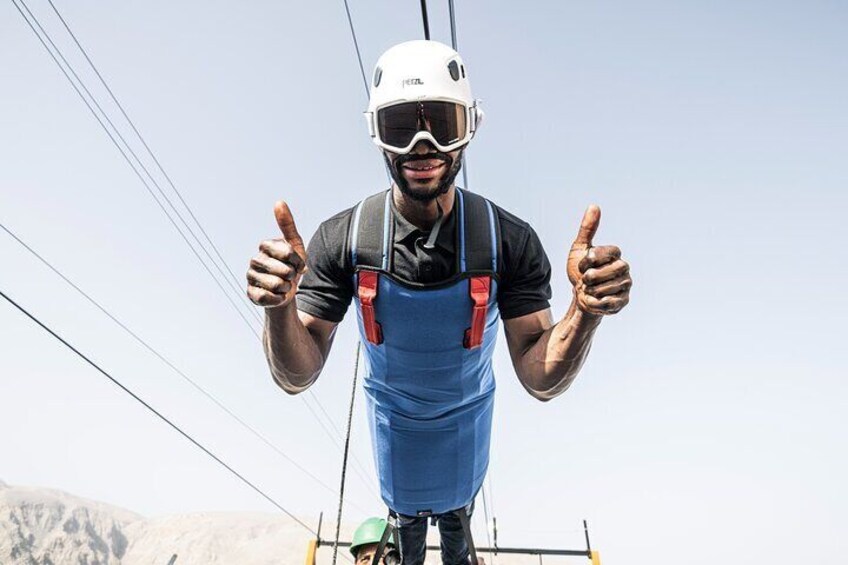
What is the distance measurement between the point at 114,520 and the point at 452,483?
4319 inches

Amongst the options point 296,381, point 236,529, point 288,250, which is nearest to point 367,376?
point 296,381

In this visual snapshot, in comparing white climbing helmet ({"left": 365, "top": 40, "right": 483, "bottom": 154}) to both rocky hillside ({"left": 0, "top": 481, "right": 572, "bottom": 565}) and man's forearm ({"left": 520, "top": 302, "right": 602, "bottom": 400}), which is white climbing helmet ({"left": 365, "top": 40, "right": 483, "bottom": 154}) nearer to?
man's forearm ({"left": 520, "top": 302, "right": 602, "bottom": 400})

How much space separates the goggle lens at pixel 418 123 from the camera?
284 centimetres

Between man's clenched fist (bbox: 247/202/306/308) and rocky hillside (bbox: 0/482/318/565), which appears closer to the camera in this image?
man's clenched fist (bbox: 247/202/306/308)

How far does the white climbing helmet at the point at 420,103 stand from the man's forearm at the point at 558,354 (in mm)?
1142

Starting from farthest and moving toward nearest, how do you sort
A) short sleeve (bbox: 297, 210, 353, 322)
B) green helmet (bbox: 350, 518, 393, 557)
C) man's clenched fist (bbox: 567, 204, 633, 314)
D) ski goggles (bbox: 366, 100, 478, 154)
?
green helmet (bbox: 350, 518, 393, 557) < short sleeve (bbox: 297, 210, 353, 322) < ski goggles (bbox: 366, 100, 478, 154) < man's clenched fist (bbox: 567, 204, 633, 314)

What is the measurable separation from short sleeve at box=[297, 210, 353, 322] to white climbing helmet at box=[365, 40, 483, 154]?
608 millimetres

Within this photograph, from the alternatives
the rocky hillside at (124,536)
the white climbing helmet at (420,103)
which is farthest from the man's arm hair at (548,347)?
the rocky hillside at (124,536)

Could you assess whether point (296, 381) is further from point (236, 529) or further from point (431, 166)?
point (236, 529)

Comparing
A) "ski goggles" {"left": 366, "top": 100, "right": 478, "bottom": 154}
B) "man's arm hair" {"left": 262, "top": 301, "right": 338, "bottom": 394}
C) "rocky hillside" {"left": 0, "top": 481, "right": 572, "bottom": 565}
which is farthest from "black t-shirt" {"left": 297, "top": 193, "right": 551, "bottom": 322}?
"rocky hillside" {"left": 0, "top": 481, "right": 572, "bottom": 565}

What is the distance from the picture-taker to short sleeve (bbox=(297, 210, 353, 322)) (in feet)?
10.1

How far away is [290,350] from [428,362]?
85cm

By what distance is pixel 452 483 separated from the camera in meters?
3.75

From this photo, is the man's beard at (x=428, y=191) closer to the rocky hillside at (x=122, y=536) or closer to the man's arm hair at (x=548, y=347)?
the man's arm hair at (x=548, y=347)
